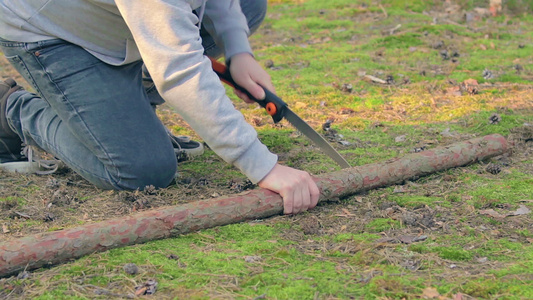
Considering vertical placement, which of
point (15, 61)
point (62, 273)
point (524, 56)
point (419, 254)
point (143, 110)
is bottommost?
point (524, 56)

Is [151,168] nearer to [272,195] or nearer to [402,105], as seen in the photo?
[272,195]

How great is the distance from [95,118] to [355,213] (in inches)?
59.9

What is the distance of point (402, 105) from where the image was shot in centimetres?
482

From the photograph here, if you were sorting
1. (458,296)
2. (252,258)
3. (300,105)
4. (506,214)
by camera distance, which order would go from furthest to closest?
(300,105) < (506,214) < (252,258) < (458,296)

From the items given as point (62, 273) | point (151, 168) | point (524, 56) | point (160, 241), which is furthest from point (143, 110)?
point (524, 56)

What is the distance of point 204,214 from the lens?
264 centimetres

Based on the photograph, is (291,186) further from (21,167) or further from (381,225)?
(21,167)

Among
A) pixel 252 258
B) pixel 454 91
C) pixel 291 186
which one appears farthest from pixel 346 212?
pixel 454 91

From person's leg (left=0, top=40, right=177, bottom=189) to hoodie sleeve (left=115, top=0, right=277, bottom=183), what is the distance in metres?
0.71

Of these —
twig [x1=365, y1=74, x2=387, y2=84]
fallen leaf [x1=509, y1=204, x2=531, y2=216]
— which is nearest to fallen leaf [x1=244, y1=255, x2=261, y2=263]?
fallen leaf [x1=509, y1=204, x2=531, y2=216]

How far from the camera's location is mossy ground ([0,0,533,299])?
2135mm

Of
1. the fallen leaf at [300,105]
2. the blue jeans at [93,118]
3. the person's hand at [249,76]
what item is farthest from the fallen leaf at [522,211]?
the fallen leaf at [300,105]

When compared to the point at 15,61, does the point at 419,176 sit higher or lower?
lower

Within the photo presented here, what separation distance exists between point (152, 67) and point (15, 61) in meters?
1.08
